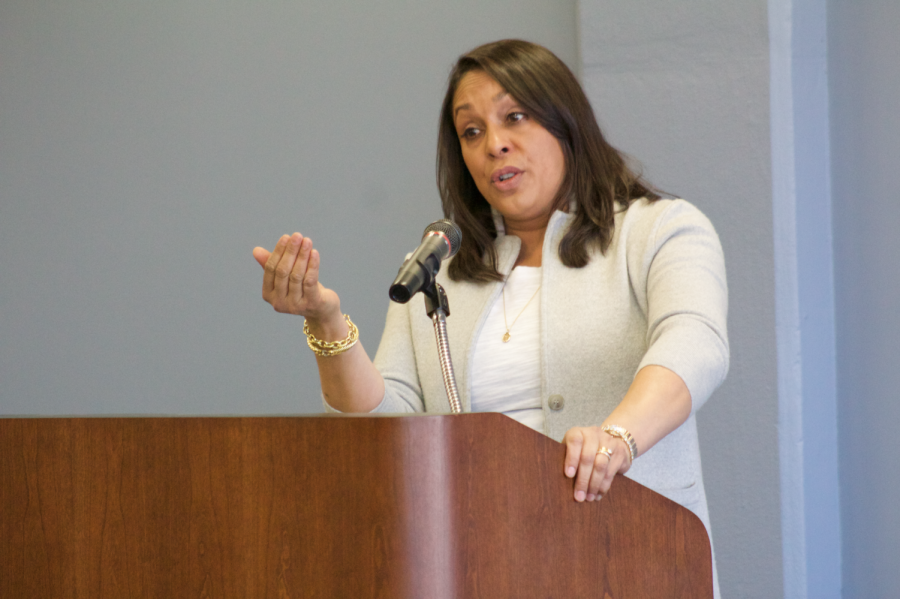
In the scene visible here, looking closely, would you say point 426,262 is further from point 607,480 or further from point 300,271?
point 607,480

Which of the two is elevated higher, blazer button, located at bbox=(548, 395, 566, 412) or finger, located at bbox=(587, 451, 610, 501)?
blazer button, located at bbox=(548, 395, 566, 412)

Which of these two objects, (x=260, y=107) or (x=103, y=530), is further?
(x=260, y=107)

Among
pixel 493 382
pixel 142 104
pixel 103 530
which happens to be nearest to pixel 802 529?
pixel 493 382

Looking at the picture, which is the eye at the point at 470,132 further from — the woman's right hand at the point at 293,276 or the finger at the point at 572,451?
the finger at the point at 572,451

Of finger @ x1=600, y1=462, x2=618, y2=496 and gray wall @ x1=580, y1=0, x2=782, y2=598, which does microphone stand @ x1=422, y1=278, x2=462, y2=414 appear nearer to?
finger @ x1=600, y1=462, x2=618, y2=496

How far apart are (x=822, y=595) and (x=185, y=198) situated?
240 centimetres

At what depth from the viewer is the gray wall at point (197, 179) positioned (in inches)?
117

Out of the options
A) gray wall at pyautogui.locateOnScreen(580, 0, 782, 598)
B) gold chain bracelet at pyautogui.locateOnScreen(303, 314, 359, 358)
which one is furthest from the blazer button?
gray wall at pyautogui.locateOnScreen(580, 0, 782, 598)

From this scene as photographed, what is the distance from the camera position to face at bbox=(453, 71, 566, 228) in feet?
5.49

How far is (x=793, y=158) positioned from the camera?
221cm

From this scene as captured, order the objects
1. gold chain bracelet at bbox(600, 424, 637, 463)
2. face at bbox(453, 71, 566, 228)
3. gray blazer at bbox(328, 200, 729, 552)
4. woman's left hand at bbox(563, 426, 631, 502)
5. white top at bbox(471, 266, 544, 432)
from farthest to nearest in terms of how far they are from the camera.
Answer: face at bbox(453, 71, 566, 228) < white top at bbox(471, 266, 544, 432) < gray blazer at bbox(328, 200, 729, 552) < gold chain bracelet at bbox(600, 424, 637, 463) < woman's left hand at bbox(563, 426, 631, 502)

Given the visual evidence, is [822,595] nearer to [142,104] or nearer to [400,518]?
[400,518]

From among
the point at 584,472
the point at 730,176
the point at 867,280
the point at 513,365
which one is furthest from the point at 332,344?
the point at 867,280

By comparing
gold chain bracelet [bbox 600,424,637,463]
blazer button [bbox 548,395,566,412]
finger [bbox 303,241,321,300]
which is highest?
finger [bbox 303,241,321,300]
